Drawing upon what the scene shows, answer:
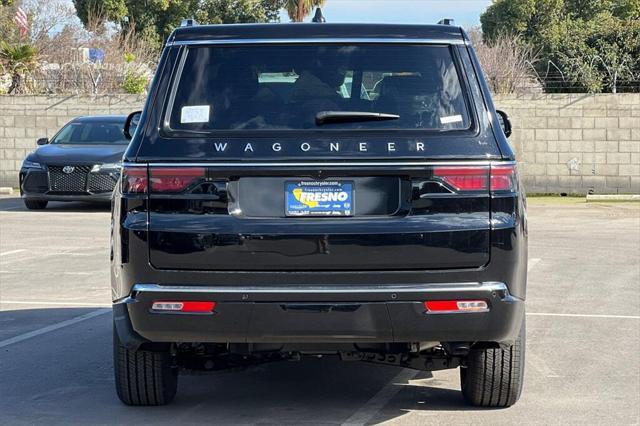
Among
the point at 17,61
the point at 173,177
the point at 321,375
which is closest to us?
the point at 173,177

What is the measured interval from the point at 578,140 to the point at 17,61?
12.7 metres

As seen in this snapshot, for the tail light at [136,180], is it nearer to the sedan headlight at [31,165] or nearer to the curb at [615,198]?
the sedan headlight at [31,165]

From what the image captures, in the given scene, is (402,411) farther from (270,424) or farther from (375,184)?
(375,184)

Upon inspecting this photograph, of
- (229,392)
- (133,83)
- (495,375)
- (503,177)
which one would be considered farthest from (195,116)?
(133,83)

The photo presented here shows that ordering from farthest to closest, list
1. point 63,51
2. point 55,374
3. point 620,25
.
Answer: point 63,51 → point 620,25 → point 55,374

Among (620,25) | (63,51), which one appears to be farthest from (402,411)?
(63,51)

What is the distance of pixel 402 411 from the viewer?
6.16m

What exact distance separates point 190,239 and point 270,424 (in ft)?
3.94

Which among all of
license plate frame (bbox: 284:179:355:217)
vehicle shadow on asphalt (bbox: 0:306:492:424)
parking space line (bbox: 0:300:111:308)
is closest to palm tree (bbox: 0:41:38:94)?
parking space line (bbox: 0:300:111:308)

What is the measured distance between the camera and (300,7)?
40.3m

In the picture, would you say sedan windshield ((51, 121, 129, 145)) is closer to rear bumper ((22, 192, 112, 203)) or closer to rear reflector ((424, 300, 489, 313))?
rear bumper ((22, 192, 112, 203))

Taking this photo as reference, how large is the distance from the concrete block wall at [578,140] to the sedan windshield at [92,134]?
729cm

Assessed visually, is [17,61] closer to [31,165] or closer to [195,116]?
[31,165]

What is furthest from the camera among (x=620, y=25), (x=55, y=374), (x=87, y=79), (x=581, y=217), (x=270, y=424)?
(x=620, y=25)
